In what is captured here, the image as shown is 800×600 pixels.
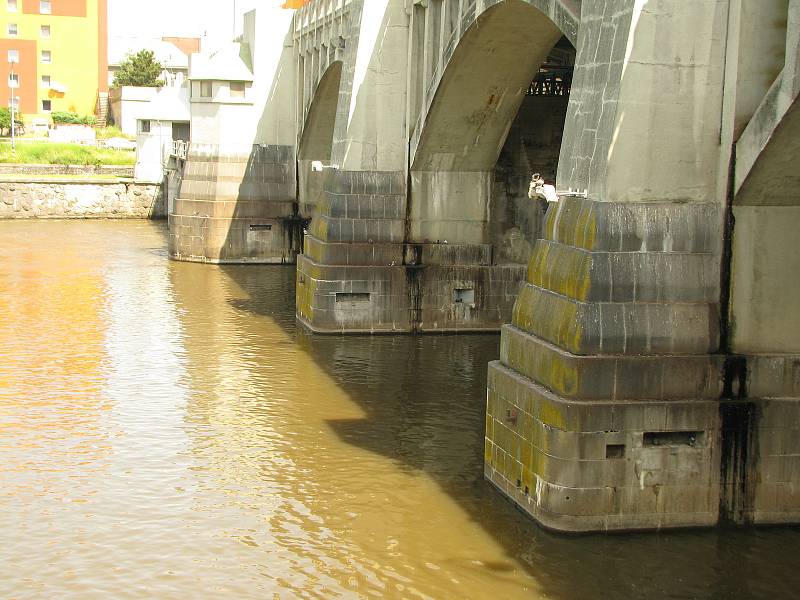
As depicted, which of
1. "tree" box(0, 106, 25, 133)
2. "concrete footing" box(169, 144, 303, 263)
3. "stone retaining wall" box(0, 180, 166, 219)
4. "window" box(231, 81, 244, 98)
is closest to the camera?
"concrete footing" box(169, 144, 303, 263)

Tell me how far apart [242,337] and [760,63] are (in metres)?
15.7

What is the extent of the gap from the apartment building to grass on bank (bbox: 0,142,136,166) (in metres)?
19.9

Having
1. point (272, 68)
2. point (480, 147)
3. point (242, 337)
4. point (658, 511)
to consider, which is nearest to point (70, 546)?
point (658, 511)

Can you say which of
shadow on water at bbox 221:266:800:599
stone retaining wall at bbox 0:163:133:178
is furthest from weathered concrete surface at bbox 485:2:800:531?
stone retaining wall at bbox 0:163:133:178

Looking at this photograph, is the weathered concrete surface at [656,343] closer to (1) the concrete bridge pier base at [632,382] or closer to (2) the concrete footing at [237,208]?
(1) the concrete bridge pier base at [632,382]

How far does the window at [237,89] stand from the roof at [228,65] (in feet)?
0.83

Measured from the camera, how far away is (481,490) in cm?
1527

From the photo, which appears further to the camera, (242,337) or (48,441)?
(242,337)

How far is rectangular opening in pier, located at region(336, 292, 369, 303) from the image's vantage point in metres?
26.3

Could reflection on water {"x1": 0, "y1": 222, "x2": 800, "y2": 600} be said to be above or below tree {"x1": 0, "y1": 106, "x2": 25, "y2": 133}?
below

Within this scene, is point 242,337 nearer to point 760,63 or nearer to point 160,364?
point 160,364

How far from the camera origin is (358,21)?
27.2 meters

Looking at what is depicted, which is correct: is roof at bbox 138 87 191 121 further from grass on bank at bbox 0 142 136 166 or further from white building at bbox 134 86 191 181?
grass on bank at bbox 0 142 136 166

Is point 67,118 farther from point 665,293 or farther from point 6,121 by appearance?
point 665,293
